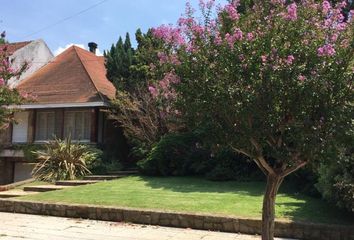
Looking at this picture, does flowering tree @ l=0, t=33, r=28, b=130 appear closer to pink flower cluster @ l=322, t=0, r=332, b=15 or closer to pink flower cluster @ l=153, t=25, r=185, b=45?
pink flower cluster @ l=153, t=25, r=185, b=45

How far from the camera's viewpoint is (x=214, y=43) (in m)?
6.88

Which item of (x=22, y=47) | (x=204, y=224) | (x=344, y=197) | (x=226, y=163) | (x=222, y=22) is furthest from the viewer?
(x=22, y=47)

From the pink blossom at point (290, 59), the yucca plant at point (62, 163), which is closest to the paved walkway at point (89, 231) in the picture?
the pink blossom at point (290, 59)

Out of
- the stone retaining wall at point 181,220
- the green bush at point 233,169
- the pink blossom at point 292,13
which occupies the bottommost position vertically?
the stone retaining wall at point 181,220

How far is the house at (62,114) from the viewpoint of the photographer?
73.5 ft

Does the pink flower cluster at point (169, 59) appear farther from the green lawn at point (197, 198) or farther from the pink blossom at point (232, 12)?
the green lawn at point (197, 198)

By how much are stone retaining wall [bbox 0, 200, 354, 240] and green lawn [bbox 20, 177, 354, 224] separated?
A: 0.38 m

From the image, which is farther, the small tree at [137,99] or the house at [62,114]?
the house at [62,114]

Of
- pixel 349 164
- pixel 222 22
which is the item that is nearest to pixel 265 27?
pixel 222 22

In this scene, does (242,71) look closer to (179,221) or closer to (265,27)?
(265,27)

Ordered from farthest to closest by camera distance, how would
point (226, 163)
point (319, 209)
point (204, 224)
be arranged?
point (226, 163), point (319, 209), point (204, 224)

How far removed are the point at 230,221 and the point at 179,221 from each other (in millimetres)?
1234

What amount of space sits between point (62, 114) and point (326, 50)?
18.5m

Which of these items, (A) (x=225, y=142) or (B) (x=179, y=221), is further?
(B) (x=179, y=221)
